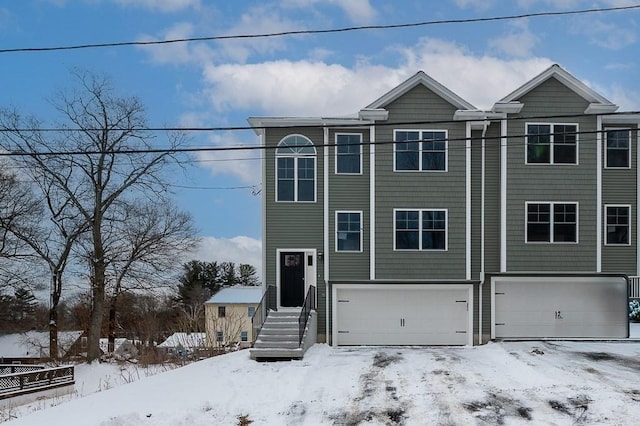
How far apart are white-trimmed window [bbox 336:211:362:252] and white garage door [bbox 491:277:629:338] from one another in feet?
14.8

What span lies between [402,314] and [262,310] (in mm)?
4478

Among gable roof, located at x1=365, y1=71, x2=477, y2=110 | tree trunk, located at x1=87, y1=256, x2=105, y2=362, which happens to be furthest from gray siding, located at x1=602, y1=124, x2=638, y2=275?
tree trunk, located at x1=87, y1=256, x2=105, y2=362

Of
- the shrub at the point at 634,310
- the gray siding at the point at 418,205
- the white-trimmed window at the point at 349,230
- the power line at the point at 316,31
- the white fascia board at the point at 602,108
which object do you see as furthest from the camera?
the shrub at the point at 634,310

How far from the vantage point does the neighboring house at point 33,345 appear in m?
29.2

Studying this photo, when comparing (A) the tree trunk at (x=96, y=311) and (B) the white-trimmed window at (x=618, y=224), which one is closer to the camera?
(B) the white-trimmed window at (x=618, y=224)

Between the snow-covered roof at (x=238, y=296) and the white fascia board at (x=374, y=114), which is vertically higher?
the white fascia board at (x=374, y=114)

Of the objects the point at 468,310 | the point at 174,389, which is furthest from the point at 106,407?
the point at 468,310

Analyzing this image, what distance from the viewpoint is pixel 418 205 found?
56.1ft

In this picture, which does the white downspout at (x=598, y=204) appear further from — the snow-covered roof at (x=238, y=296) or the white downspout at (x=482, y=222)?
the snow-covered roof at (x=238, y=296)

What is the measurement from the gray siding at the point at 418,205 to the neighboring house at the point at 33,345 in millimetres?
19192

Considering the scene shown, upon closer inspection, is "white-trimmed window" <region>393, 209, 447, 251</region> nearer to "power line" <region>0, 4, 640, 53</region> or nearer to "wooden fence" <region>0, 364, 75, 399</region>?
"power line" <region>0, 4, 640, 53</region>

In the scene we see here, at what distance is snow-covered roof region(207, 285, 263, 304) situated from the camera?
44.1 m

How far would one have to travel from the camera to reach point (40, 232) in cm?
2791

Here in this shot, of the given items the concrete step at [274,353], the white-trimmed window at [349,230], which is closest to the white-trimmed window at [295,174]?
the white-trimmed window at [349,230]
